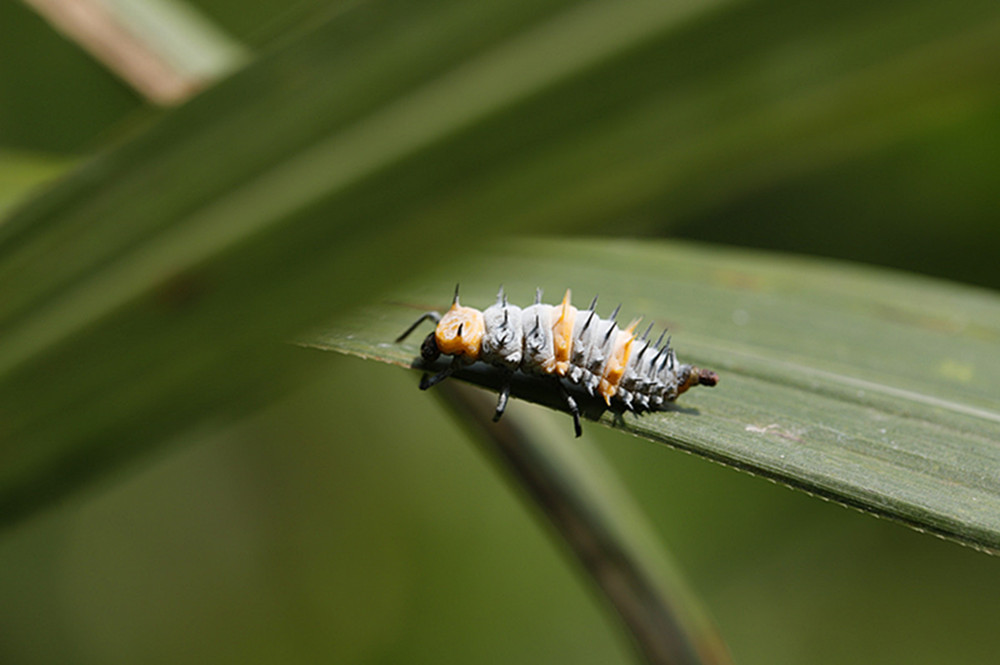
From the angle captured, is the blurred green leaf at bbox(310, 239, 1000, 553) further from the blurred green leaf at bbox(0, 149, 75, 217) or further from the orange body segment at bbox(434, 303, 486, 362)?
the blurred green leaf at bbox(0, 149, 75, 217)

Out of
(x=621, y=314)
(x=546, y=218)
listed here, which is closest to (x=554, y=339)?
(x=621, y=314)

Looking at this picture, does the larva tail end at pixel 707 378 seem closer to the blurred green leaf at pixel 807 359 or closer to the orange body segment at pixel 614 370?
the blurred green leaf at pixel 807 359

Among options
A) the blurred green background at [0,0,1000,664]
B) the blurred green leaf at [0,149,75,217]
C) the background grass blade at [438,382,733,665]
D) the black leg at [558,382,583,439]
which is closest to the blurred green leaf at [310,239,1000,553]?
the black leg at [558,382,583,439]

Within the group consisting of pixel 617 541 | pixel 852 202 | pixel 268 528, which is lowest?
pixel 617 541

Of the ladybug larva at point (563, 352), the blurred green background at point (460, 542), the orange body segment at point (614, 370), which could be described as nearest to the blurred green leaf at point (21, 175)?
the ladybug larva at point (563, 352)

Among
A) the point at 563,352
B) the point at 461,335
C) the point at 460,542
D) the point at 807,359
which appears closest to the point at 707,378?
the point at 563,352

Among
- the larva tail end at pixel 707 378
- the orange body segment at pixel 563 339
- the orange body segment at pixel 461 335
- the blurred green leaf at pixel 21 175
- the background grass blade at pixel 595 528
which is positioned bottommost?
the background grass blade at pixel 595 528

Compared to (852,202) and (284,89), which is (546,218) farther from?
(852,202)
